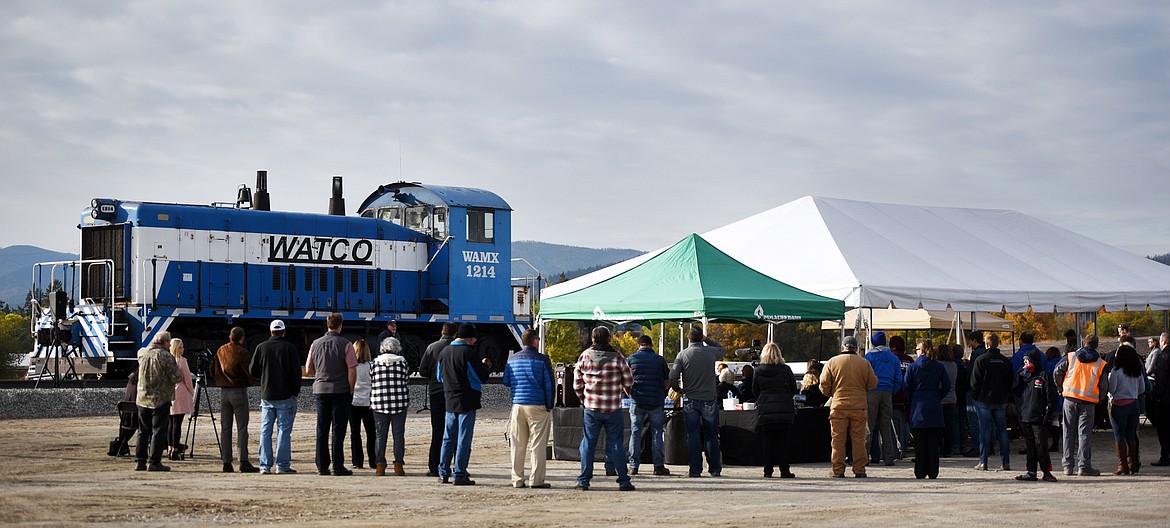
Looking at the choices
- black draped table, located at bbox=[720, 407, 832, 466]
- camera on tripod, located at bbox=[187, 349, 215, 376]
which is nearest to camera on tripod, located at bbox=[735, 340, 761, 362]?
black draped table, located at bbox=[720, 407, 832, 466]

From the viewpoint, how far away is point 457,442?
11586 mm

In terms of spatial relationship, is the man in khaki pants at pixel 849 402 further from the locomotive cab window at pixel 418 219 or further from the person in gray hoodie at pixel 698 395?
the locomotive cab window at pixel 418 219

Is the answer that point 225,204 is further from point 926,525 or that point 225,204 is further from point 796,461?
point 926,525

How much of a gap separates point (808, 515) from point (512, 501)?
2.47 meters

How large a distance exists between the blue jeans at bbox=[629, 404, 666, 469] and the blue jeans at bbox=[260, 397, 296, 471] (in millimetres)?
3403

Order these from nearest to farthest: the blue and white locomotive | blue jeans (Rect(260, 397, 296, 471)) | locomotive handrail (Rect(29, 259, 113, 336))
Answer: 1. blue jeans (Rect(260, 397, 296, 471))
2. locomotive handrail (Rect(29, 259, 113, 336))
3. the blue and white locomotive

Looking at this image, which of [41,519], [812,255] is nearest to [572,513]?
[41,519]

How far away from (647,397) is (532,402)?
1.55m

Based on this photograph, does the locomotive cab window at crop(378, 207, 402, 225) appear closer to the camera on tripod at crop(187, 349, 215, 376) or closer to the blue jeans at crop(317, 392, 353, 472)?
the camera on tripod at crop(187, 349, 215, 376)

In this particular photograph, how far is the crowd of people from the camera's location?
1146 centimetres

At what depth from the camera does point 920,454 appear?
12547 millimetres

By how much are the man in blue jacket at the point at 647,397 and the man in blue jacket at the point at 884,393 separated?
2651 millimetres

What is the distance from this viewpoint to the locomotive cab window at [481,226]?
26109mm

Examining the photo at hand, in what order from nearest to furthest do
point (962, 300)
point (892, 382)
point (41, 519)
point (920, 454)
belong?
point (41, 519) < point (920, 454) < point (892, 382) < point (962, 300)
